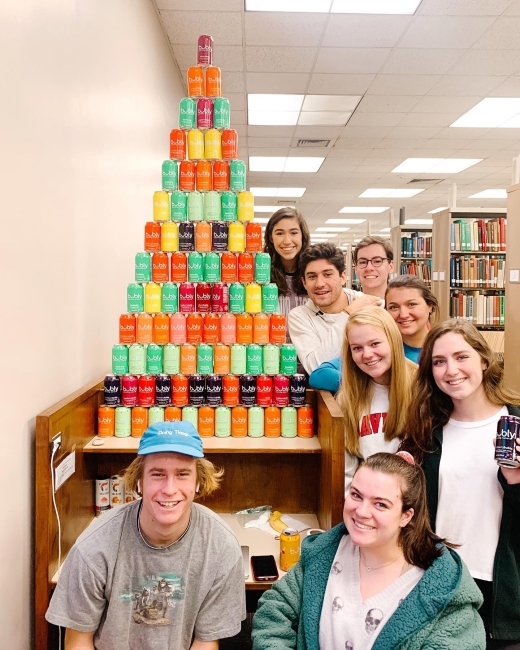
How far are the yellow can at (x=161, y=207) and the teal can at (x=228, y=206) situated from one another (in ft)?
0.82

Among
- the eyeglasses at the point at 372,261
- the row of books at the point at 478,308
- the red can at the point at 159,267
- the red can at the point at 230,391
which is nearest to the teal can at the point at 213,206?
the red can at the point at 159,267

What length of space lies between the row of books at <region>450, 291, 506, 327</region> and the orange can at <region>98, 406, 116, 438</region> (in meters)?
4.88

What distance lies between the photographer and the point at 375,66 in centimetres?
471

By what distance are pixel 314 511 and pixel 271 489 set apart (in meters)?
0.22

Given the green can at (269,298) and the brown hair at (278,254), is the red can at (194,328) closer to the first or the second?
the green can at (269,298)

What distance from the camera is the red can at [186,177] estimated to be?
8.37ft

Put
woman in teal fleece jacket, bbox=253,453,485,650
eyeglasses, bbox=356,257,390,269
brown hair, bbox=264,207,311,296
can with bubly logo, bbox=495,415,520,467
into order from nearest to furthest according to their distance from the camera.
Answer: woman in teal fleece jacket, bbox=253,453,485,650 < can with bubly logo, bbox=495,415,520,467 < brown hair, bbox=264,207,311,296 < eyeglasses, bbox=356,257,390,269

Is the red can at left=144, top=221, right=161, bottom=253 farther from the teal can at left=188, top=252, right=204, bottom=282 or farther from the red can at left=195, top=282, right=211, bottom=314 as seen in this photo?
the red can at left=195, top=282, right=211, bottom=314

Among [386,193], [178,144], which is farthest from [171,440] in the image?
[386,193]

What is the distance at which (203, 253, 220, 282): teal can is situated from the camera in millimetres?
2477

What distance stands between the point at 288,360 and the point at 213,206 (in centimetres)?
78

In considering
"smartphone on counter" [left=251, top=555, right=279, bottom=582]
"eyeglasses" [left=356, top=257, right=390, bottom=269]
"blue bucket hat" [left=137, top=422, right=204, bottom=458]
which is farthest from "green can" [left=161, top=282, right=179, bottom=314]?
"eyeglasses" [left=356, top=257, right=390, bottom=269]

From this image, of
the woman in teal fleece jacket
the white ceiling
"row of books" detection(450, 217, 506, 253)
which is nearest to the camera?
the woman in teal fleece jacket

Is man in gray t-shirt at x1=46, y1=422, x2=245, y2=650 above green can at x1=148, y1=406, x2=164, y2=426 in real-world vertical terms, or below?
below
